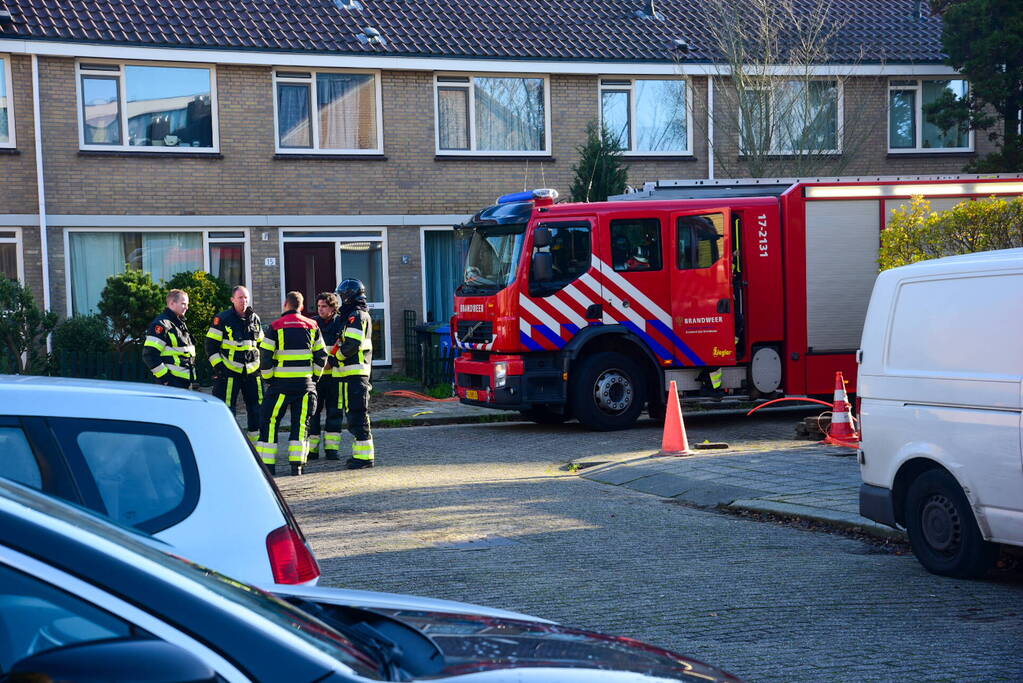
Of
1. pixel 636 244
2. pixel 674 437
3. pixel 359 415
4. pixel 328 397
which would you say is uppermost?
pixel 636 244

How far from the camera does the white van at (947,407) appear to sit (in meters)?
6.95

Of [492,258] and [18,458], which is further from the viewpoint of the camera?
[492,258]

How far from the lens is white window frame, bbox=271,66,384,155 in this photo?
21.8 meters

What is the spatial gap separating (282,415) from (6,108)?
35.7ft

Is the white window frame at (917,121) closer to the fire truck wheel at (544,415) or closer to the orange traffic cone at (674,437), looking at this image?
the fire truck wheel at (544,415)

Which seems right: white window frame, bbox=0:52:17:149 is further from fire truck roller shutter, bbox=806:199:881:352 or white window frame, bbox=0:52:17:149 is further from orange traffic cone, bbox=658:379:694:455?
fire truck roller shutter, bbox=806:199:881:352

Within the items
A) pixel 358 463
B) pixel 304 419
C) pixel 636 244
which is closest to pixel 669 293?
pixel 636 244

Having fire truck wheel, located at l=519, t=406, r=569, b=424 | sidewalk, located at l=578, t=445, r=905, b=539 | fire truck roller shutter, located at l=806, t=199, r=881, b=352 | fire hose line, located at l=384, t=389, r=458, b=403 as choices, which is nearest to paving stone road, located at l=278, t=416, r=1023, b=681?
sidewalk, located at l=578, t=445, r=905, b=539

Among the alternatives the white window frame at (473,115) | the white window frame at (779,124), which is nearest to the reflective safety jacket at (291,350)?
the white window frame at (473,115)

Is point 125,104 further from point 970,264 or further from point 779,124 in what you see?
point 970,264

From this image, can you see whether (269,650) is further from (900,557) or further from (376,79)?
(376,79)

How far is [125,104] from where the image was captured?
68.6 ft

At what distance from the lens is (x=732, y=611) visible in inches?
269

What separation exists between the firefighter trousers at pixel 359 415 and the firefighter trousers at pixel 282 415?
0.44 m
